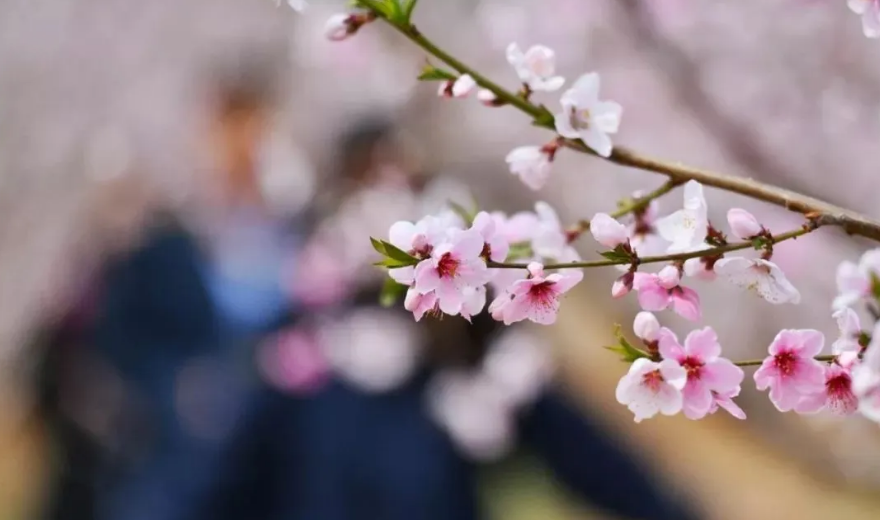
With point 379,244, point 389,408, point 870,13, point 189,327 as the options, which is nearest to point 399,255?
point 379,244

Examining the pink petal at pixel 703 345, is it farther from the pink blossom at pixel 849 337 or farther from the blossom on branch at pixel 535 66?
the blossom on branch at pixel 535 66

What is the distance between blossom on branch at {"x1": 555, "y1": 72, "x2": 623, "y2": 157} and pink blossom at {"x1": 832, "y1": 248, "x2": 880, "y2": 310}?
0.39ft

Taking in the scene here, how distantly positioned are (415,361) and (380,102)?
0.66 meters

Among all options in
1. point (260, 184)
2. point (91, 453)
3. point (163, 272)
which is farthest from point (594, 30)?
point (91, 453)

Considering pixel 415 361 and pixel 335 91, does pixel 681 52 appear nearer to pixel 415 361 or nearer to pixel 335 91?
pixel 415 361

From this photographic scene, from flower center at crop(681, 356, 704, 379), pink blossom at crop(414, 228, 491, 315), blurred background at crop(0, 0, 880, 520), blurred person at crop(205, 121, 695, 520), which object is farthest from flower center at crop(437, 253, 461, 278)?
blurred person at crop(205, 121, 695, 520)

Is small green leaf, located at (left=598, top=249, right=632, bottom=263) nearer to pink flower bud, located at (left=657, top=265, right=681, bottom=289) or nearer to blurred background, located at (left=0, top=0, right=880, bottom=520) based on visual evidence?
pink flower bud, located at (left=657, top=265, right=681, bottom=289)

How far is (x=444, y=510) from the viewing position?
1.27 metres

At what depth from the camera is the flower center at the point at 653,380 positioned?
11.3 inches

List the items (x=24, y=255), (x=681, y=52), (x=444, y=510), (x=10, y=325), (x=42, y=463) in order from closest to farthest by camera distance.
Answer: (x=681, y=52) → (x=444, y=510) → (x=42, y=463) → (x=10, y=325) → (x=24, y=255)

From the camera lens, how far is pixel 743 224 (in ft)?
0.93

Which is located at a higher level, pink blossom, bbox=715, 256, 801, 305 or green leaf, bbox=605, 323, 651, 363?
pink blossom, bbox=715, 256, 801, 305

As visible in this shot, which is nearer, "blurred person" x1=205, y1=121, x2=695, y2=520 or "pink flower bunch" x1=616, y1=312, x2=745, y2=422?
"pink flower bunch" x1=616, y1=312, x2=745, y2=422

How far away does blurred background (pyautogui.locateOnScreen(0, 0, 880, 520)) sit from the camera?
93 cm
